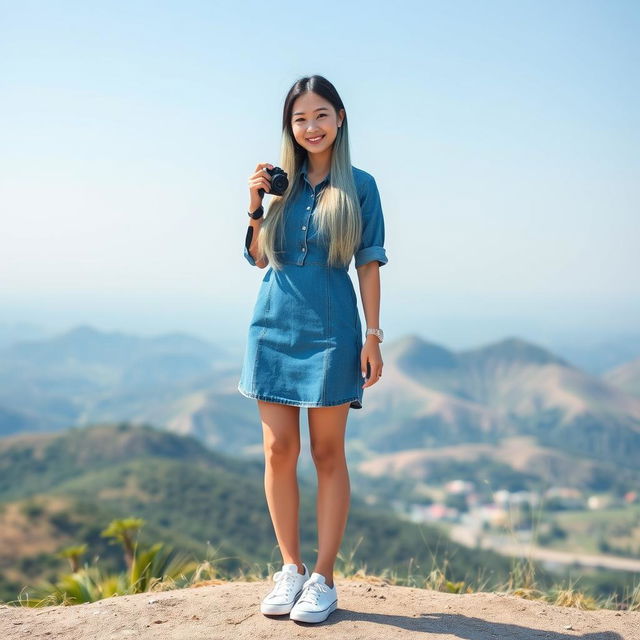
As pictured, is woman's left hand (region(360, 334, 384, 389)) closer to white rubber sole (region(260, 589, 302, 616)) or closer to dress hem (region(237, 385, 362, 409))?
dress hem (region(237, 385, 362, 409))

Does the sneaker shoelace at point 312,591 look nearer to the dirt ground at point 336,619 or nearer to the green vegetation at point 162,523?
the dirt ground at point 336,619

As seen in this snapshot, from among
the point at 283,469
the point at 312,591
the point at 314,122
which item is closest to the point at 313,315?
the point at 283,469

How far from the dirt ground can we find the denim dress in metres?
0.99

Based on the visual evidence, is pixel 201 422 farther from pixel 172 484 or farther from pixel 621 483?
pixel 172 484

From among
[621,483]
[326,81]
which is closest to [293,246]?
[326,81]

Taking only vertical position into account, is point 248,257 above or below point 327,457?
above

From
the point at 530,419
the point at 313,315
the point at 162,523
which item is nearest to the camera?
the point at 313,315

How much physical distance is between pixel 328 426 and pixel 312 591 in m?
0.74

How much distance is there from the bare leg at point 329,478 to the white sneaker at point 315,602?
0.06m

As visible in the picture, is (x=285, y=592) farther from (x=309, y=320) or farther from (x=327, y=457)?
(x=309, y=320)

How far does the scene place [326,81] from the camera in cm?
372

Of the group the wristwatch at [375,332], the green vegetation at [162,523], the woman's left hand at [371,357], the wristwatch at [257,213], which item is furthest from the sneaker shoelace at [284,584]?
the wristwatch at [257,213]

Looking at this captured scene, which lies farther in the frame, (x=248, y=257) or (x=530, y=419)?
(x=530, y=419)

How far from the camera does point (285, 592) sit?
144 inches
